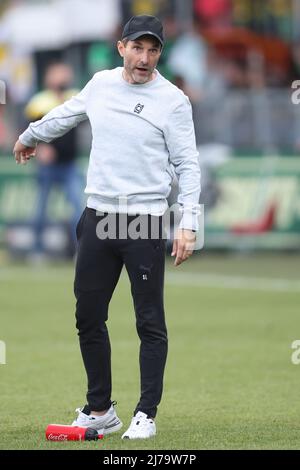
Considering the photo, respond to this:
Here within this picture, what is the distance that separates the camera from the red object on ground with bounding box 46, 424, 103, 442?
7.73m

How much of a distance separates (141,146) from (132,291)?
2.74ft

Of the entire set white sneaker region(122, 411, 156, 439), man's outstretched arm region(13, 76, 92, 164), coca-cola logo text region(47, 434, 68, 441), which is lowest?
coca-cola logo text region(47, 434, 68, 441)

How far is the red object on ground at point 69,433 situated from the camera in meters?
7.73

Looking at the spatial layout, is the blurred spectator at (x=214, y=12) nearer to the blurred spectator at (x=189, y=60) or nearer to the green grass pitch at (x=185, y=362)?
the blurred spectator at (x=189, y=60)

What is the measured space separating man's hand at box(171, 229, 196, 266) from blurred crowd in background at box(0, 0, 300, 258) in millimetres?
11669

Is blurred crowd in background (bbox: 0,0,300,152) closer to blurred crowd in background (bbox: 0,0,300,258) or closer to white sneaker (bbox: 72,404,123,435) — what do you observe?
blurred crowd in background (bbox: 0,0,300,258)


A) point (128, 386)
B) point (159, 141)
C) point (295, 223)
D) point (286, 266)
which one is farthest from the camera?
point (295, 223)

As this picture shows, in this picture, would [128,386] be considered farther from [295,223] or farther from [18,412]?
[295,223]

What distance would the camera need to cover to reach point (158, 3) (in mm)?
24094

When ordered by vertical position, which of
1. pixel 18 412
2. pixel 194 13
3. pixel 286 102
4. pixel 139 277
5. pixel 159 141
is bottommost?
pixel 18 412

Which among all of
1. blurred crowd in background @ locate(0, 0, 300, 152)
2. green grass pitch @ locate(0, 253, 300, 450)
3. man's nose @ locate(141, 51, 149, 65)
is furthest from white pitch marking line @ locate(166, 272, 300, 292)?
man's nose @ locate(141, 51, 149, 65)

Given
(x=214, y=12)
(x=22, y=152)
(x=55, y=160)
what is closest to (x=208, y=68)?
(x=214, y=12)

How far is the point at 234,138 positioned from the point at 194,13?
3861 millimetres

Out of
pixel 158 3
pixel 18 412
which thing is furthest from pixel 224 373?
pixel 158 3
